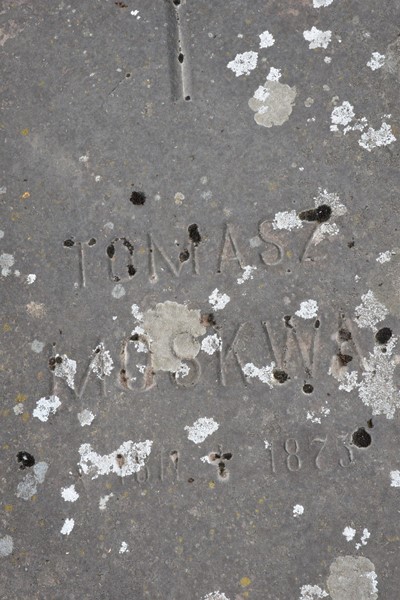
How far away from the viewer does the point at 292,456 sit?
2402mm

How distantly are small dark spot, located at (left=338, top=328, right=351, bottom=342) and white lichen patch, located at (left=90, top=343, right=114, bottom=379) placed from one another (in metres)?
0.85

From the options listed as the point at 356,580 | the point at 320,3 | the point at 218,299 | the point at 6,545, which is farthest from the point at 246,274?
the point at 6,545

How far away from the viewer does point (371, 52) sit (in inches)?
95.3

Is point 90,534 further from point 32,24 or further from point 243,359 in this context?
point 32,24

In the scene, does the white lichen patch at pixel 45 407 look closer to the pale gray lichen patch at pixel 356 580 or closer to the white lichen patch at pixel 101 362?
the white lichen patch at pixel 101 362

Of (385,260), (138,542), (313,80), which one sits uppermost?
(313,80)

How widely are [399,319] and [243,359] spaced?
1.92 feet

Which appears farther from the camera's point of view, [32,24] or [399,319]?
[32,24]

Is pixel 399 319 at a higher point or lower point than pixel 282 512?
higher

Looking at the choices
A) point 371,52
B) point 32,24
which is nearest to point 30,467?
point 32,24

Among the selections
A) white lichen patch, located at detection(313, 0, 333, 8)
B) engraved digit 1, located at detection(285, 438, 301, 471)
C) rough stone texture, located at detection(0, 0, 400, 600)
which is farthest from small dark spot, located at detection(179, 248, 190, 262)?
white lichen patch, located at detection(313, 0, 333, 8)

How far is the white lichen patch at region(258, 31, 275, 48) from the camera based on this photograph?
2441mm

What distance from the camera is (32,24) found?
2.54 meters

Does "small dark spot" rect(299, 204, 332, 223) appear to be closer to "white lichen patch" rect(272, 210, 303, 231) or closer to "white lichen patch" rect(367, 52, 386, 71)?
"white lichen patch" rect(272, 210, 303, 231)
